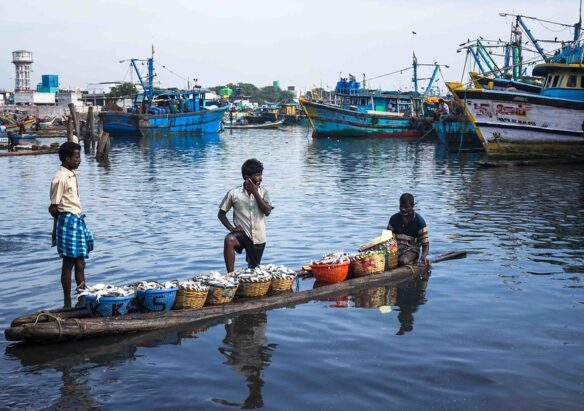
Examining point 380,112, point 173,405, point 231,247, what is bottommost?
point 173,405

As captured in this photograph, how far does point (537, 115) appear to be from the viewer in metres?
29.9

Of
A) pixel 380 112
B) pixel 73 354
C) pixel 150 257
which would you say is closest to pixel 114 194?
pixel 150 257

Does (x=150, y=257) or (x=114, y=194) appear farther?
(x=114, y=194)

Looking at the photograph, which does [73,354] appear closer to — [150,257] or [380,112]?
[150,257]

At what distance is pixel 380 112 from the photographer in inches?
2250

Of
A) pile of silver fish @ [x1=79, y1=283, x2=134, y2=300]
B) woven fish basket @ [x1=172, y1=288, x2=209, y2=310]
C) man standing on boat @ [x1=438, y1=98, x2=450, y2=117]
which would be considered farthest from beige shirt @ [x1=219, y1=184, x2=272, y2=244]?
man standing on boat @ [x1=438, y1=98, x2=450, y2=117]

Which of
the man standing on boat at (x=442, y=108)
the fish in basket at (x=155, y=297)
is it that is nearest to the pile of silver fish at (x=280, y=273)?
the fish in basket at (x=155, y=297)

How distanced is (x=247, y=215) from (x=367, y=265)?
1743 millimetres

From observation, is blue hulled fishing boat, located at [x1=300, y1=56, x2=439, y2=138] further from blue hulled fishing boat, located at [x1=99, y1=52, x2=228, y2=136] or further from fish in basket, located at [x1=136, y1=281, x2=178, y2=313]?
fish in basket, located at [x1=136, y1=281, x2=178, y2=313]

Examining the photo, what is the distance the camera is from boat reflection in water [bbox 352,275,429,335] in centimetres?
816

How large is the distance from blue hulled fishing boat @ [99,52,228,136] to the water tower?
218ft

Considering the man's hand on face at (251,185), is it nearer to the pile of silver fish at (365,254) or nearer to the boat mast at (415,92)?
the pile of silver fish at (365,254)

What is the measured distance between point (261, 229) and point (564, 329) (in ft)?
11.5

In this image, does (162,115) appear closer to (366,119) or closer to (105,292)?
(366,119)
